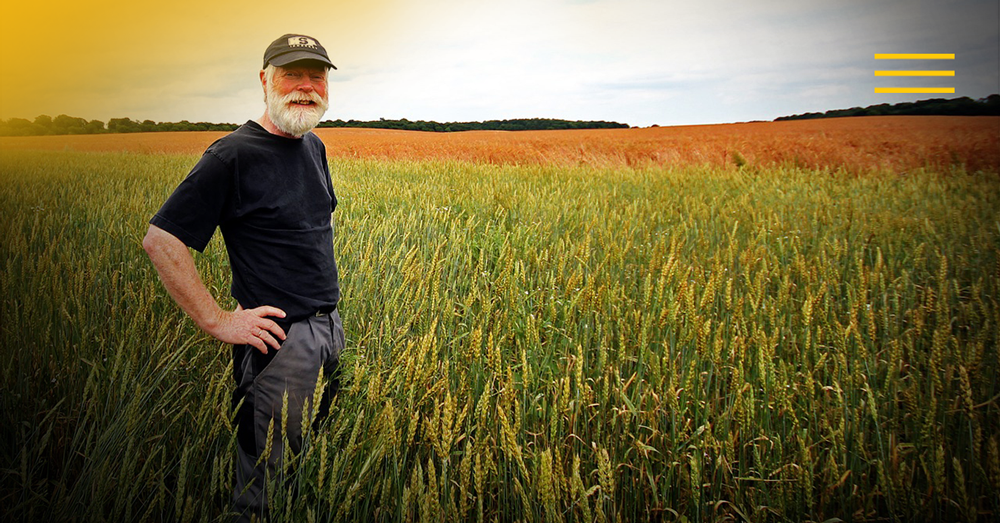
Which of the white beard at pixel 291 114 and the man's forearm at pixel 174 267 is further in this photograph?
the white beard at pixel 291 114

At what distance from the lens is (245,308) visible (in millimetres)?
1717

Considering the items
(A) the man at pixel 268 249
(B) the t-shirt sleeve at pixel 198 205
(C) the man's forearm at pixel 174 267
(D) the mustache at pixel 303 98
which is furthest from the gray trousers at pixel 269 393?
(D) the mustache at pixel 303 98

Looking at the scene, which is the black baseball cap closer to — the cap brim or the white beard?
the cap brim

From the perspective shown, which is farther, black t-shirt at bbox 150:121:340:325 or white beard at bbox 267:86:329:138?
white beard at bbox 267:86:329:138

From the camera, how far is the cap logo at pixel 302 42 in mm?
1779

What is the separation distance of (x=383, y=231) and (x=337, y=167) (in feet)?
22.2

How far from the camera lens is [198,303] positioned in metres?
1.50

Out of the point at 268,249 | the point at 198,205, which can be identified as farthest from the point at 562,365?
the point at 198,205

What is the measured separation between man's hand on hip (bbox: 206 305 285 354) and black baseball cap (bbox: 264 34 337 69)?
2.85 feet

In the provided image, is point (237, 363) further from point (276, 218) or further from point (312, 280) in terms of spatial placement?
point (276, 218)

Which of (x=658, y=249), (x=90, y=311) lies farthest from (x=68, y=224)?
(x=658, y=249)

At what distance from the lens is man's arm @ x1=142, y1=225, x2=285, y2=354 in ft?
4.85

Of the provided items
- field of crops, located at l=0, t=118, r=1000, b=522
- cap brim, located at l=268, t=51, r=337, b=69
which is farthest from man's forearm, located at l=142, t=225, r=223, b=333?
cap brim, located at l=268, t=51, r=337, b=69

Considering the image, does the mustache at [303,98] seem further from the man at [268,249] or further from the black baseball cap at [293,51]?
the black baseball cap at [293,51]
